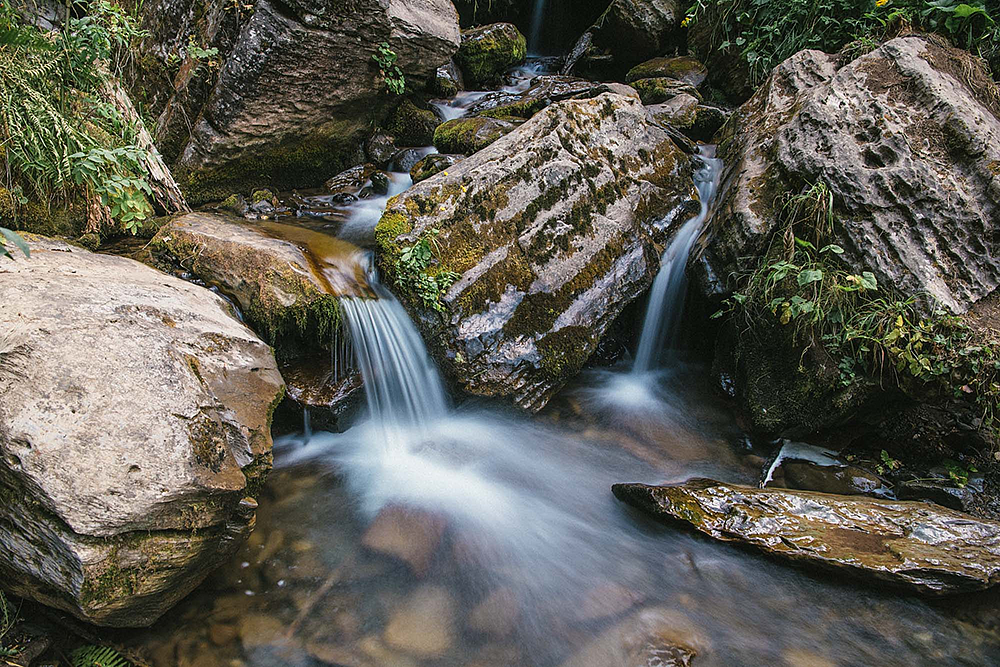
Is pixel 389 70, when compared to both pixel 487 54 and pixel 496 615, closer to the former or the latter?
pixel 487 54

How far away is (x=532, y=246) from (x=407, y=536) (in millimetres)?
2471

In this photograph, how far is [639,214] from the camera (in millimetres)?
4914

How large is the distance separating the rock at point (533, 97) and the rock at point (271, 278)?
4.54 metres

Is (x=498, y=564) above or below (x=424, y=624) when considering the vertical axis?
above

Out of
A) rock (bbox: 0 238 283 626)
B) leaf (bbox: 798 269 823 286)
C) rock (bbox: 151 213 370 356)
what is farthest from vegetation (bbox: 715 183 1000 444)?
rock (bbox: 0 238 283 626)

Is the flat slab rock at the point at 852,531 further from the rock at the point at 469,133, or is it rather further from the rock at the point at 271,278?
the rock at the point at 469,133

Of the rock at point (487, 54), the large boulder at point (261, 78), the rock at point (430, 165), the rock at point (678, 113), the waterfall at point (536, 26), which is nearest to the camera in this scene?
the large boulder at point (261, 78)

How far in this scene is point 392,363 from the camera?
4121mm

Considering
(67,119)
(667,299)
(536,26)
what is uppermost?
(536,26)

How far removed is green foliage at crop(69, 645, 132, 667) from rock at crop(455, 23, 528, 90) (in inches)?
358

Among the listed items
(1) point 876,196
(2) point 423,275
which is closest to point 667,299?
(1) point 876,196

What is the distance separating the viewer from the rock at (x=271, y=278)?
3797 mm

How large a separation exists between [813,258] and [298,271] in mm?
3946

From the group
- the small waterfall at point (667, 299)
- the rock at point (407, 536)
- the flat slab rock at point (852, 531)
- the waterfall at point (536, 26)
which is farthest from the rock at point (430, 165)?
the waterfall at point (536, 26)
